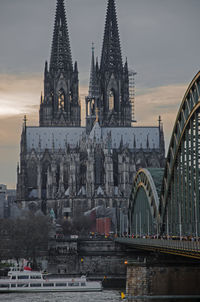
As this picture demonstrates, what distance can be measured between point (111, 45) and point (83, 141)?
24474mm

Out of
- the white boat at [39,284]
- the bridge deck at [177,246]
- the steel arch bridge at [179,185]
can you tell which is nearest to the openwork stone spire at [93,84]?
the steel arch bridge at [179,185]

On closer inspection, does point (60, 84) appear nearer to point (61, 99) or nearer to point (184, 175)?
point (61, 99)

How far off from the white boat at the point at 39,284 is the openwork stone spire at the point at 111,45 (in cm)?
9234

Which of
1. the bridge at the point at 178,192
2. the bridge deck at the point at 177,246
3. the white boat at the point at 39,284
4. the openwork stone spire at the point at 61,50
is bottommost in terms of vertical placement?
the white boat at the point at 39,284

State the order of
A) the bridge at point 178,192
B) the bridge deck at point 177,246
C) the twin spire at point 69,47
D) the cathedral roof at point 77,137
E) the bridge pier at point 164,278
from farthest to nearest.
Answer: the twin spire at point 69,47 → the cathedral roof at point 77,137 → the bridge pier at point 164,278 → the bridge at point 178,192 → the bridge deck at point 177,246

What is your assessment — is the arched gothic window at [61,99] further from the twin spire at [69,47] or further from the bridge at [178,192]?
the bridge at [178,192]

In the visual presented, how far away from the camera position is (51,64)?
167m

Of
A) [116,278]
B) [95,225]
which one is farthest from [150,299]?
[95,225]

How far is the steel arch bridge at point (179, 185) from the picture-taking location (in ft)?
171

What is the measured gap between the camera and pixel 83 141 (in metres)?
152

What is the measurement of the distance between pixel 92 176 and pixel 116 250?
49882mm

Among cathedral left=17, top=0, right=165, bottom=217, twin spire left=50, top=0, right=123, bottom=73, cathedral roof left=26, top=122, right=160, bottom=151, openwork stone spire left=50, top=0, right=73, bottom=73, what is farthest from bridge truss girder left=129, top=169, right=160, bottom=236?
twin spire left=50, top=0, right=123, bottom=73

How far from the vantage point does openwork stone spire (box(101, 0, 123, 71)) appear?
166250 mm

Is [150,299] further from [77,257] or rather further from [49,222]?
[49,222]
